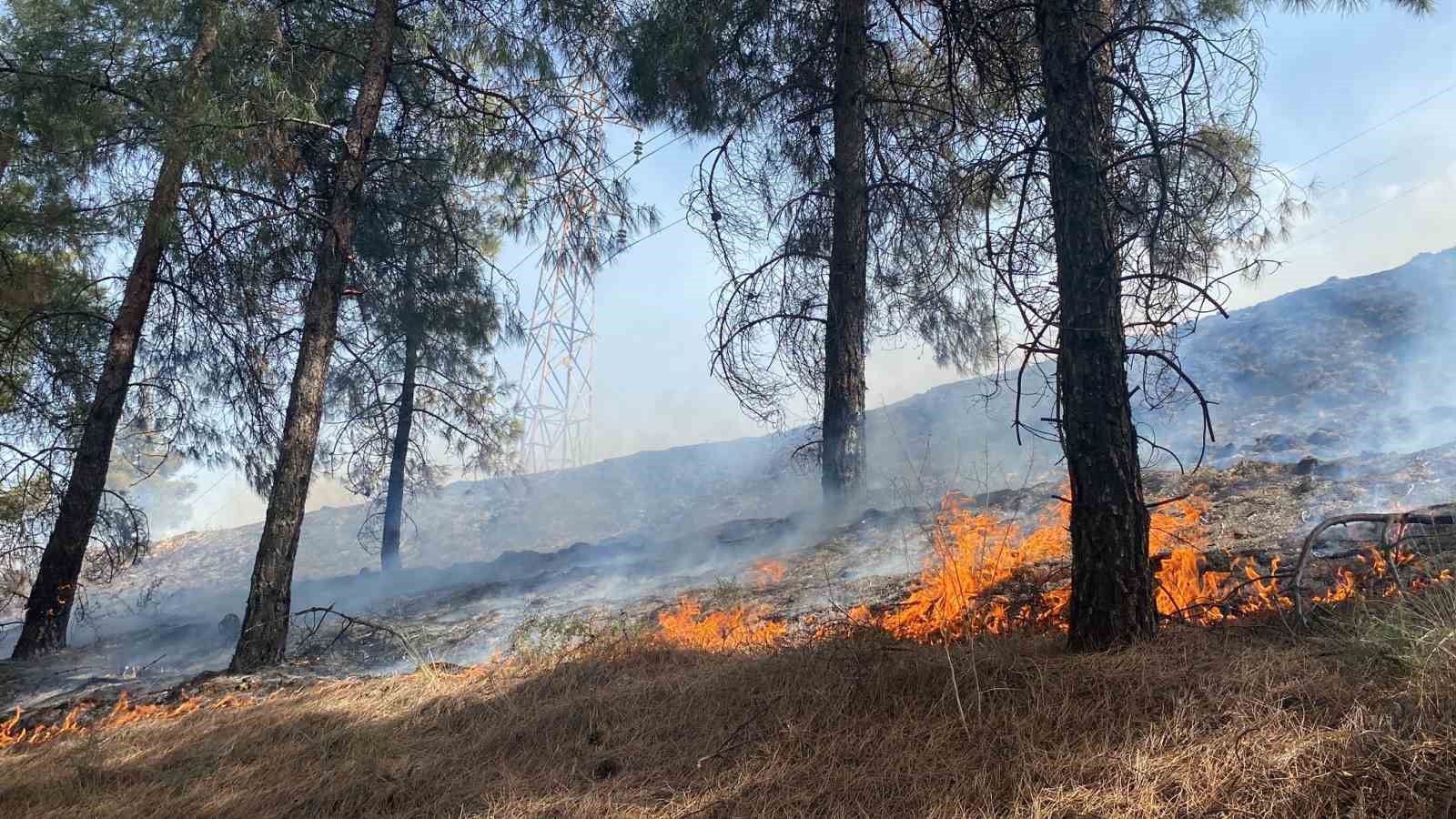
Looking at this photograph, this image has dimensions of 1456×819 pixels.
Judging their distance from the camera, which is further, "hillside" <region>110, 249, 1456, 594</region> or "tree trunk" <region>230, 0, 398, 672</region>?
"hillside" <region>110, 249, 1456, 594</region>

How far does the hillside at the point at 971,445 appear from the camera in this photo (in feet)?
38.6

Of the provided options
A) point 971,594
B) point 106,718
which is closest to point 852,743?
point 971,594

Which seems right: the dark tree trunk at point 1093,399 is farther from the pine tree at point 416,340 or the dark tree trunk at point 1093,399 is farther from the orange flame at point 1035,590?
the pine tree at point 416,340

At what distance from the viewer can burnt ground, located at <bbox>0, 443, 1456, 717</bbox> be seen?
580 centimetres

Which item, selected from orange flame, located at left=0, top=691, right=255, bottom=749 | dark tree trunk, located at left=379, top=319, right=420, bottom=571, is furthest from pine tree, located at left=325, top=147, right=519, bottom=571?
orange flame, located at left=0, top=691, right=255, bottom=749

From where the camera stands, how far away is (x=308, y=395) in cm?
707

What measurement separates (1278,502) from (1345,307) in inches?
537

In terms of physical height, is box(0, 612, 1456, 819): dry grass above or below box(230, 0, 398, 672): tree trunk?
below

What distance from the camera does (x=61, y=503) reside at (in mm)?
8688

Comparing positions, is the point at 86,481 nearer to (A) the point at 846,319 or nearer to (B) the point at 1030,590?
(A) the point at 846,319

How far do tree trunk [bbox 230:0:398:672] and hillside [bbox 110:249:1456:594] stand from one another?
4.94 m

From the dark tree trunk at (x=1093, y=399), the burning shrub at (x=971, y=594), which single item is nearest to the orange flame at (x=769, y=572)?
the burning shrub at (x=971, y=594)

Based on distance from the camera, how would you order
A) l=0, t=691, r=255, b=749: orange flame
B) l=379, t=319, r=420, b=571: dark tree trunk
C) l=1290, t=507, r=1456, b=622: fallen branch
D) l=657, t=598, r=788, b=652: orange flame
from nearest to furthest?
l=1290, t=507, r=1456, b=622: fallen branch < l=657, t=598, r=788, b=652: orange flame < l=0, t=691, r=255, b=749: orange flame < l=379, t=319, r=420, b=571: dark tree trunk

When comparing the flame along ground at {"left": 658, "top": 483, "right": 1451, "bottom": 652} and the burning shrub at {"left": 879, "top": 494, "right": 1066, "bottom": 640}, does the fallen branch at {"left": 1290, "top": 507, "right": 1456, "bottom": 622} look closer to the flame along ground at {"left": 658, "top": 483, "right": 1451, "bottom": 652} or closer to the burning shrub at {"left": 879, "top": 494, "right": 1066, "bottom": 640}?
the flame along ground at {"left": 658, "top": 483, "right": 1451, "bottom": 652}
